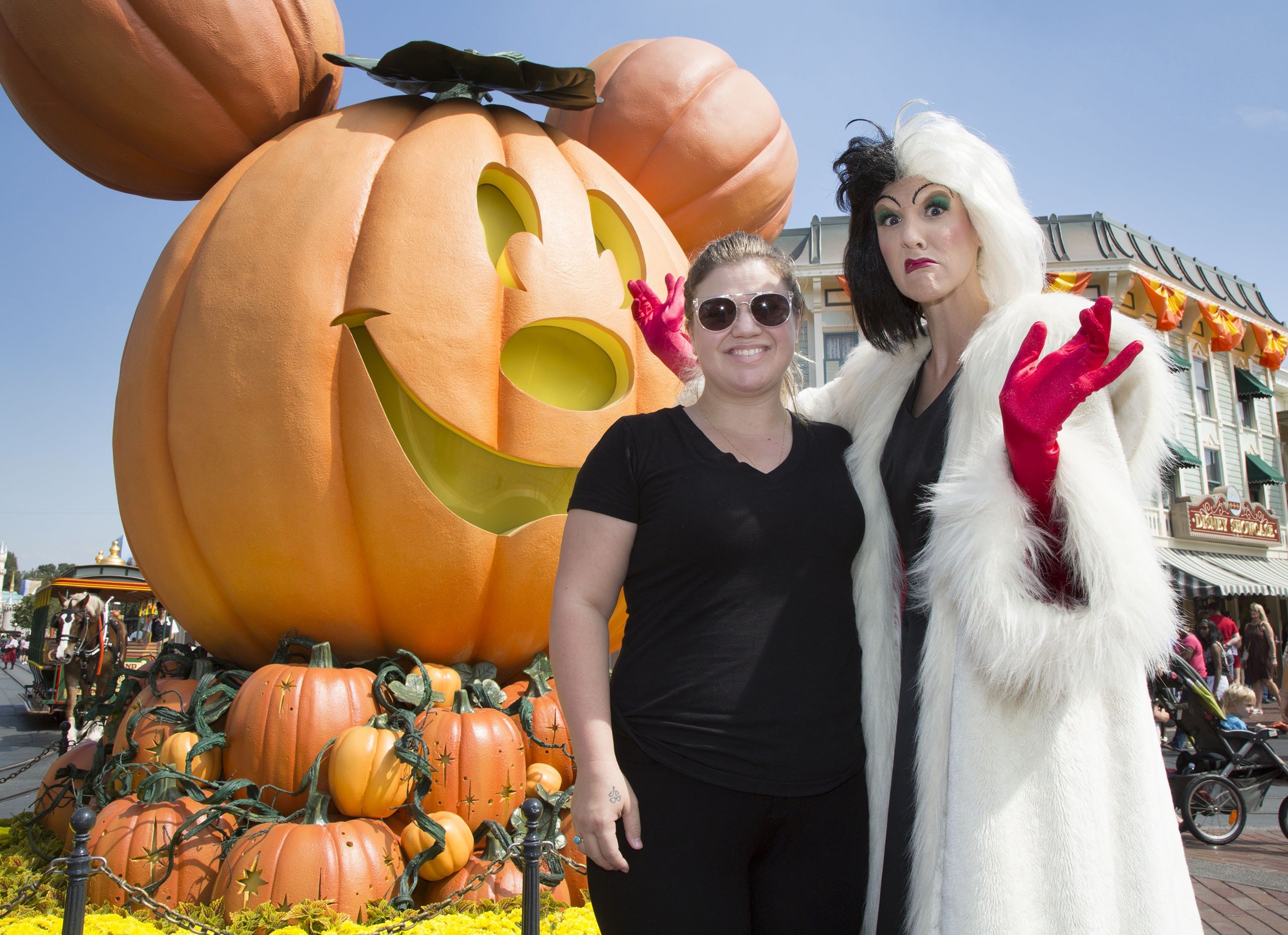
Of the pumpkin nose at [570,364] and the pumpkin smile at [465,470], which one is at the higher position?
the pumpkin nose at [570,364]

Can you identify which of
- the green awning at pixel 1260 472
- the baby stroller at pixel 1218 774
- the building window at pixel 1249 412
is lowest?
the baby stroller at pixel 1218 774

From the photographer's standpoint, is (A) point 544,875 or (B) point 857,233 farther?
(A) point 544,875

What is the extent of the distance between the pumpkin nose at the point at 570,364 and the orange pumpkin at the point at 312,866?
1.42 meters

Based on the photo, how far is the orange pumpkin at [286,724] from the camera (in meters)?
2.61

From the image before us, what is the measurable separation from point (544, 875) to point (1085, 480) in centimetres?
196

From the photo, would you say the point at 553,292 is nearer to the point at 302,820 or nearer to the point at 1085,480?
the point at 302,820

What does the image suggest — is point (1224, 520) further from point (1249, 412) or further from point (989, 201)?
point (989, 201)

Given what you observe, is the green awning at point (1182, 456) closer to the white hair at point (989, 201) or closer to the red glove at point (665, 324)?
the white hair at point (989, 201)

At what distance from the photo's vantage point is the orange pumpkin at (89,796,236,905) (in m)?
2.45

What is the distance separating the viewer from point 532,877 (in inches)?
82.5

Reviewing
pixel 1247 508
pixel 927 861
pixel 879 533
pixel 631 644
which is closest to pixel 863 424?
pixel 879 533

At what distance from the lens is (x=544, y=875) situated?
259cm

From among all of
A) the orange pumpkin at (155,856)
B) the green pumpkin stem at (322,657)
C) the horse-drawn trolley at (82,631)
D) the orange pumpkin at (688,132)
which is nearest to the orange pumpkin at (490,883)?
the orange pumpkin at (155,856)

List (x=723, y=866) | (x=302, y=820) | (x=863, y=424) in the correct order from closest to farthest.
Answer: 1. (x=723, y=866)
2. (x=863, y=424)
3. (x=302, y=820)
